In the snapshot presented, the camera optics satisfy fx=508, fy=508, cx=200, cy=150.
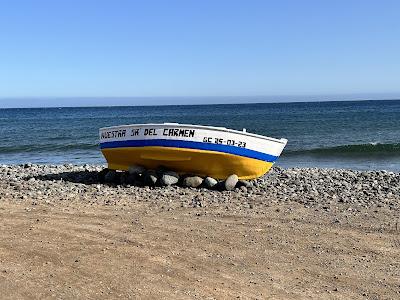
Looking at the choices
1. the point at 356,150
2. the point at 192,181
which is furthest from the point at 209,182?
the point at 356,150

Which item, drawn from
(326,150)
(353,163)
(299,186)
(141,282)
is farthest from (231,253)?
(326,150)

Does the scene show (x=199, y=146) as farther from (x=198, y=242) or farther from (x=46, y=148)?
(x=46, y=148)

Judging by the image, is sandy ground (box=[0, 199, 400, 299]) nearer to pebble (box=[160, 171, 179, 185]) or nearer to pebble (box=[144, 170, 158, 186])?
pebble (box=[160, 171, 179, 185])

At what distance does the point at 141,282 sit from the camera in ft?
18.1

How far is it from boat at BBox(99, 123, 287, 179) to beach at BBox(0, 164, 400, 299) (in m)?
0.79

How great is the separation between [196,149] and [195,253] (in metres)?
5.60

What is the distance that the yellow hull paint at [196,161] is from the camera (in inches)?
477

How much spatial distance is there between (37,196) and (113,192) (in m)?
1.61

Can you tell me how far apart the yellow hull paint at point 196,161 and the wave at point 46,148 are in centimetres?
1798

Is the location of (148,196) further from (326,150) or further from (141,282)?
(326,150)

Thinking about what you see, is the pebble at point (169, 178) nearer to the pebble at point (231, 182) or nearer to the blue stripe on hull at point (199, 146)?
the blue stripe on hull at point (199, 146)

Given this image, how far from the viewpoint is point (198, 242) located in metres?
7.17

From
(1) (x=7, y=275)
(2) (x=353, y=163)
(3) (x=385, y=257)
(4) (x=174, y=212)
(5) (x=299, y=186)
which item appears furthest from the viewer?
(2) (x=353, y=163)

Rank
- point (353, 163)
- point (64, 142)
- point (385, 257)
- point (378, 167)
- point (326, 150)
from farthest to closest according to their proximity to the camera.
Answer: point (64, 142)
point (326, 150)
point (353, 163)
point (378, 167)
point (385, 257)
